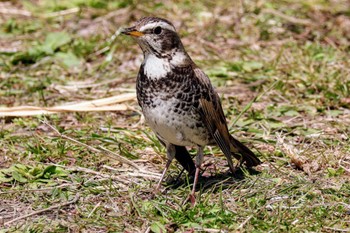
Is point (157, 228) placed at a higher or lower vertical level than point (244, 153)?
lower

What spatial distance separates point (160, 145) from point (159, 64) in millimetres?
1410

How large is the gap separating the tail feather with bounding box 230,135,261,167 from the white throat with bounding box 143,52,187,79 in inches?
37.8

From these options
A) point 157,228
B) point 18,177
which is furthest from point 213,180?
point 18,177

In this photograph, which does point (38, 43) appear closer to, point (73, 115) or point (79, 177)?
point (73, 115)

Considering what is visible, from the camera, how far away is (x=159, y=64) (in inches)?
219

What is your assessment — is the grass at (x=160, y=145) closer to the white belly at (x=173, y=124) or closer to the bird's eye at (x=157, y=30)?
the white belly at (x=173, y=124)

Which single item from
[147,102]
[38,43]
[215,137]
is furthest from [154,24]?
[38,43]

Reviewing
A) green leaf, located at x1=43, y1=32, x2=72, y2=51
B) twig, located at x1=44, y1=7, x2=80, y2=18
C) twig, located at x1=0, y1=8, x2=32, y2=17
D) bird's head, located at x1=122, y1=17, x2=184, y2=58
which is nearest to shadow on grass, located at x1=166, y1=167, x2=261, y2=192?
bird's head, located at x1=122, y1=17, x2=184, y2=58

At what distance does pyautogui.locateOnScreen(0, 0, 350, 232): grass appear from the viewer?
5.41 m

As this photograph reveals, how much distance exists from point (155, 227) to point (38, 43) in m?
5.08

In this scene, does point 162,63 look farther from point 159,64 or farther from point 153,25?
point 153,25

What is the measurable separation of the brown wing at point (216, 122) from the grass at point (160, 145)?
0.67 feet

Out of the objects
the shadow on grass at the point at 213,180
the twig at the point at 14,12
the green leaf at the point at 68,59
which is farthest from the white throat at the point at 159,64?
the twig at the point at 14,12

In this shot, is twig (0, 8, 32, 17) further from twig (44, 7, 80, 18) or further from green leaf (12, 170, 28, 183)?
green leaf (12, 170, 28, 183)
